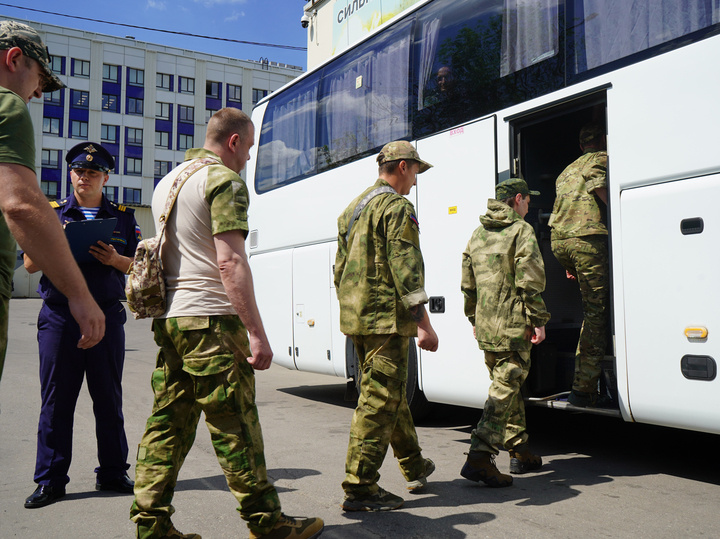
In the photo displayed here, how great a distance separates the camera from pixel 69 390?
4012 mm

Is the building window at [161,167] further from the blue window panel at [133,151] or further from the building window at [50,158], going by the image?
the building window at [50,158]

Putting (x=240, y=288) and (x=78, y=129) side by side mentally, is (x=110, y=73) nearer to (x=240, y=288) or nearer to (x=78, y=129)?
(x=78, y=129)

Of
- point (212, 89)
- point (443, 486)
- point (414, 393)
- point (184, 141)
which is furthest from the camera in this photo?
point (212, 89)

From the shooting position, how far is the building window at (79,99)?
48.6 meters

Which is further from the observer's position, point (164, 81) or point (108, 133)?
point (164, 81)

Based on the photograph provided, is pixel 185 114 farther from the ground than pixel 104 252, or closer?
farther from the ground

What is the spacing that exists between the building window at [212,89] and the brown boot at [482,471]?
2052 inches

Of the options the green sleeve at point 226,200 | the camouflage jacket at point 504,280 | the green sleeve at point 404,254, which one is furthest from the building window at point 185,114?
the green sleeve at point 226,200

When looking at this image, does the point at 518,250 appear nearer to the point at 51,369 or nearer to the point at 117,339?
the point at 117,339

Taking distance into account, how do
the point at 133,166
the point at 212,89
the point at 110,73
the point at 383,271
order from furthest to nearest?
the point at 212,89 < the point at 133,166 < the point at 110,73 < the point at 383,271

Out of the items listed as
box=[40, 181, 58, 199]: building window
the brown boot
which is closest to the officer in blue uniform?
the brown boot

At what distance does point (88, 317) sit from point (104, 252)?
5.92 feet

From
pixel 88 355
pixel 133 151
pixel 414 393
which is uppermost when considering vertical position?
pixel 133 151

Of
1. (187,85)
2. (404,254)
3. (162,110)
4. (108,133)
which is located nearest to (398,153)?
(404,254)
